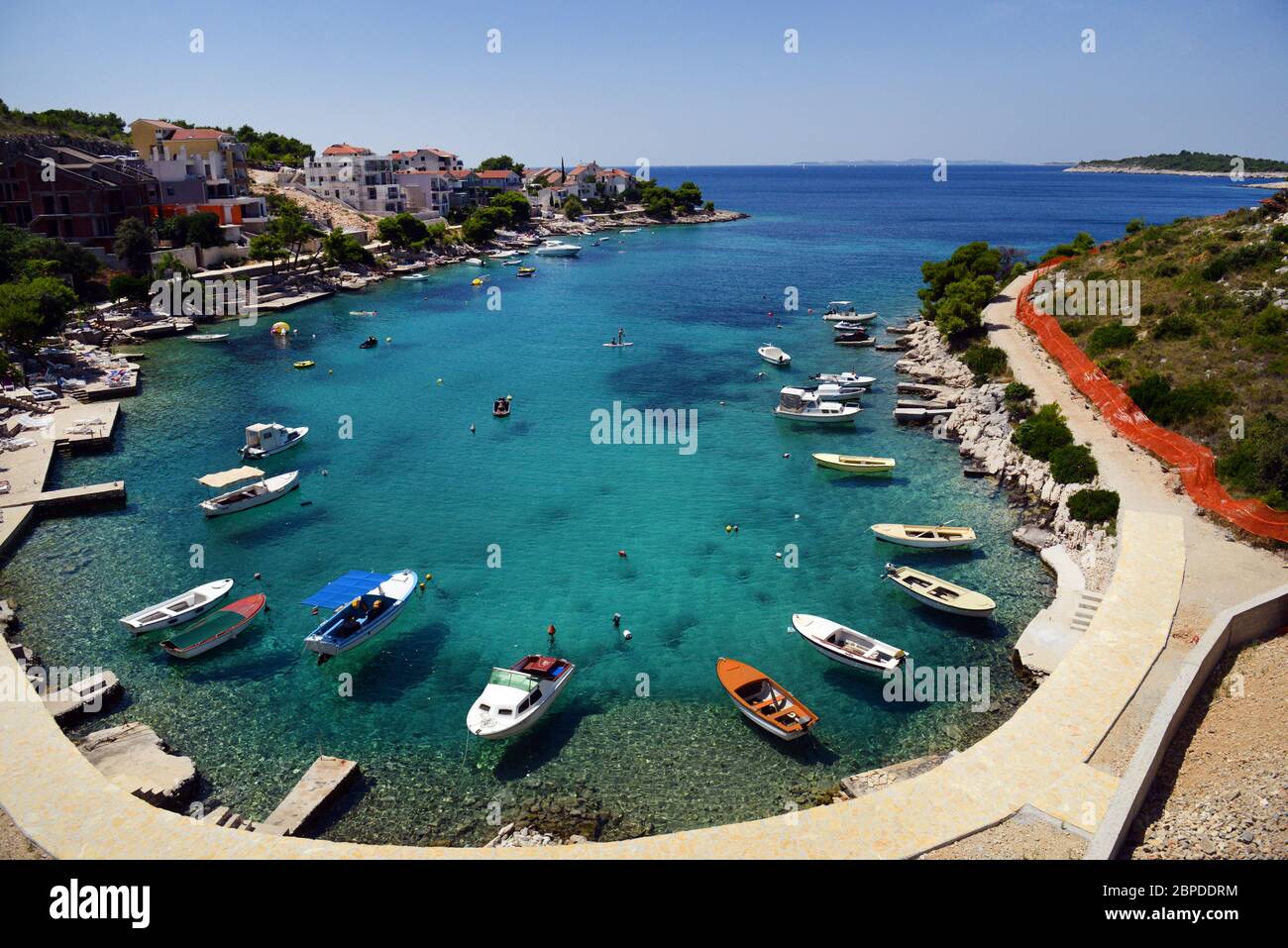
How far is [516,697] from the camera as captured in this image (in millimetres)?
23344

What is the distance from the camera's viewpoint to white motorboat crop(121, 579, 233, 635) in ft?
91.5

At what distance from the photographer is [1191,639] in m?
22.9

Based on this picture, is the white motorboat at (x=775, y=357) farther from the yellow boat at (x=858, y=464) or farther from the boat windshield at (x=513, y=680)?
the boat windshield at (x=513, y=680)

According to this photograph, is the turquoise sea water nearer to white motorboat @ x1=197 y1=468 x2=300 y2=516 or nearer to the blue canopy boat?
white motorboat @ x1=197 y1=468 x2=300 y2=516

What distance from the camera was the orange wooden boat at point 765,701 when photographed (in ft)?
74.8

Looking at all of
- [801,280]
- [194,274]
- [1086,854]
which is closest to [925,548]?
[1086,854]

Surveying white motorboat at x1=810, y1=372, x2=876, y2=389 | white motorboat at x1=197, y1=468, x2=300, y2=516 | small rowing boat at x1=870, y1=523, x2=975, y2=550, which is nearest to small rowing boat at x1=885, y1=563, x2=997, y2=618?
small rowing boat at x1=870, y1=523, x2=975, y2=550

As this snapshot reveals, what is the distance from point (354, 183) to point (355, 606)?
120m

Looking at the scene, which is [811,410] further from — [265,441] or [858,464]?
[265,441]

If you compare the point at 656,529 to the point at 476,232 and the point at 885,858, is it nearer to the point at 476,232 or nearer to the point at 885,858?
the point at 885,858

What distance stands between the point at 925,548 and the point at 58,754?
1238 inches

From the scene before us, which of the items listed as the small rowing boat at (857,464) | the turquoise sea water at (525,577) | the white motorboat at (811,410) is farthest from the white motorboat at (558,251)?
the small rowing boat at (857,464)

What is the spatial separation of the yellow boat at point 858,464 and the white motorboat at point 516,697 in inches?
900

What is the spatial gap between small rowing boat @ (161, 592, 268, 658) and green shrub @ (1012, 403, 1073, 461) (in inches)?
1476
